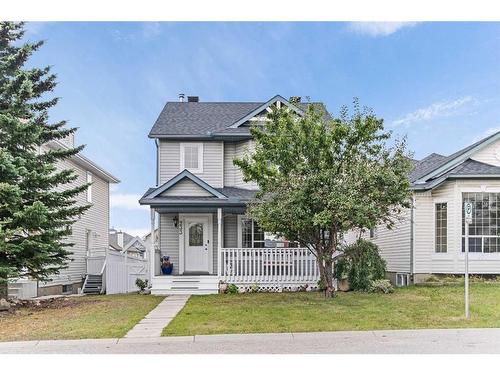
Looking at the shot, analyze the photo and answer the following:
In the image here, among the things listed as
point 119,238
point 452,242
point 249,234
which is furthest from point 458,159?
point 119,238

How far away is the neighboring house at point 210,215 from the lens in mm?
14688

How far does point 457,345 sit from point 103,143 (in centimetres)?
797

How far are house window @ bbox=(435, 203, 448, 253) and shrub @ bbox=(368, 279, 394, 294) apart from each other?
2.86 meters

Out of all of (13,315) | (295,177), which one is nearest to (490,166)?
(295,177)

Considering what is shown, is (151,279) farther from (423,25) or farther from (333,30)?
(423,25)

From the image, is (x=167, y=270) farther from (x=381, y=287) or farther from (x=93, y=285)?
(x=381, y=287)

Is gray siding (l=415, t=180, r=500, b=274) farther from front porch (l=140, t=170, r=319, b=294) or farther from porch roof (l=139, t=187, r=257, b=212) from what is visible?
porch roof (l=139, t=187, r=257, b=212)

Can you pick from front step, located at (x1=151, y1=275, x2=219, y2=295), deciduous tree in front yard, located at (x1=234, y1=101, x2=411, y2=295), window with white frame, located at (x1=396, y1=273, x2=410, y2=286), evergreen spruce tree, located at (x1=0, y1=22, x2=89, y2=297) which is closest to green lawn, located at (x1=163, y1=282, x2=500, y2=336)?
front step, located at (x1=151, y1=275, x2=219, y2=295)

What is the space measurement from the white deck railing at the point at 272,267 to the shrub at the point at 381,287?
202cm

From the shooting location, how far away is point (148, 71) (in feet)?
33.0

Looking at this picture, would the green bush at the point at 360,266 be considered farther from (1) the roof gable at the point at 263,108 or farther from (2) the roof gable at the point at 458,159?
(1) the roof gable at the point at 263,108

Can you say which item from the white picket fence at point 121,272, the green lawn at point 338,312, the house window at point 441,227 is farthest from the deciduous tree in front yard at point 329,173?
the white picket fence at point 121,272

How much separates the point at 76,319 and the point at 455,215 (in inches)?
425

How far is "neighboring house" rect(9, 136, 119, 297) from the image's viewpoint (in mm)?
16906
